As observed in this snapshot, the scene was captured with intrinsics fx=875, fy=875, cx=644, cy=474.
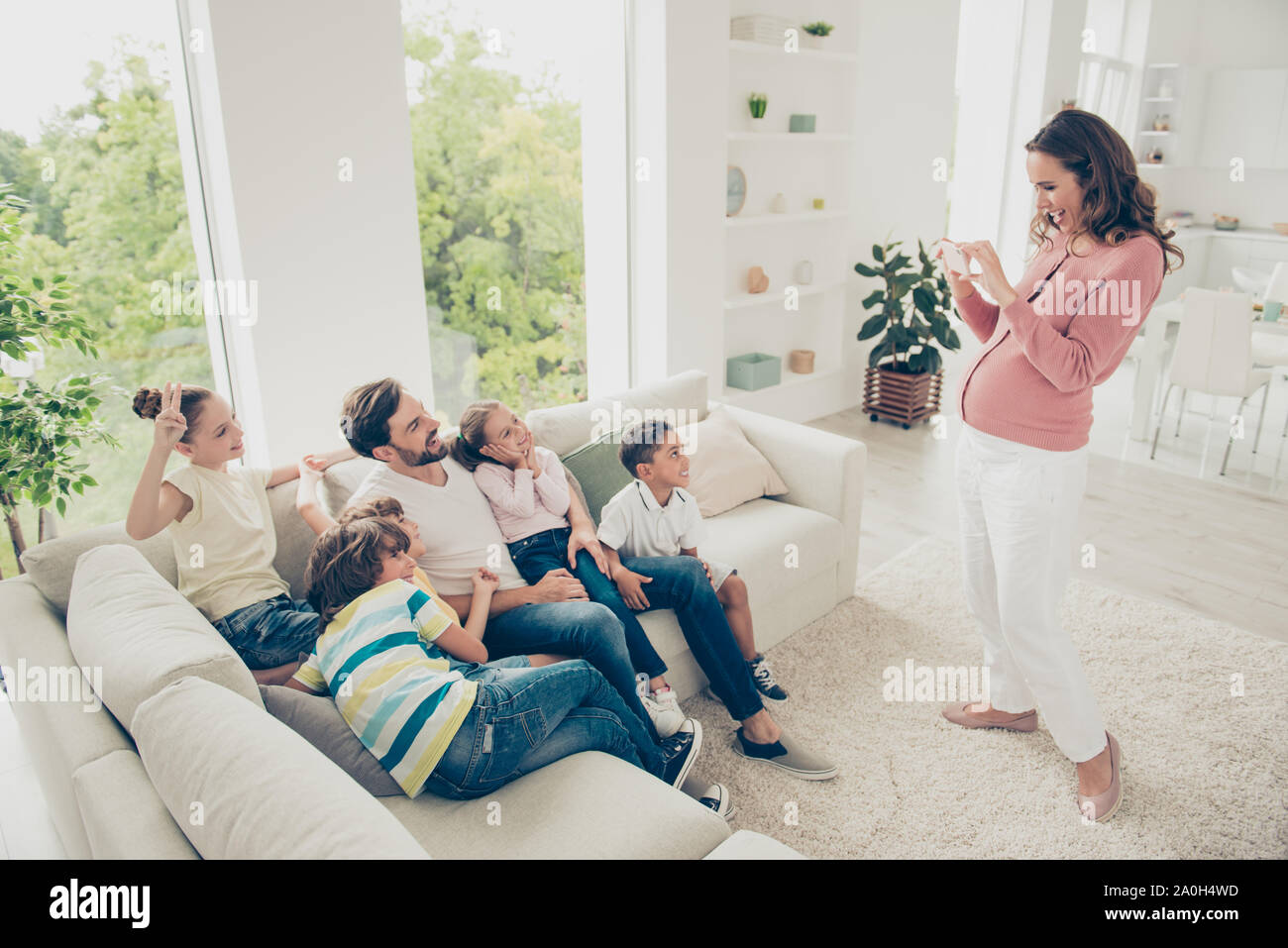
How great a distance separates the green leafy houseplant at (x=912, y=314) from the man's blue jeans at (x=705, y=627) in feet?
10.5

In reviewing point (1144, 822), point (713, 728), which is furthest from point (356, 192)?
point (1144, 822)

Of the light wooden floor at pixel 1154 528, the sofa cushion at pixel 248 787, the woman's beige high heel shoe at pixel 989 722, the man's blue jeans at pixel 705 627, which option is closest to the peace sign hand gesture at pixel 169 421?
the sofa cushion at pixel 248 787

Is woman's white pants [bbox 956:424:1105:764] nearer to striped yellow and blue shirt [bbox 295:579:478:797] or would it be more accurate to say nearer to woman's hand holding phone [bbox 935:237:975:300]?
woman's hand holding phone [bbox 935:237:975:300]

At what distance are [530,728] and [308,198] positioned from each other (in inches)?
77.5

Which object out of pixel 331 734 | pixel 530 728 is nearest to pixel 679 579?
pixel 530 728

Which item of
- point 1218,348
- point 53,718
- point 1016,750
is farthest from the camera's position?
point 1218,348

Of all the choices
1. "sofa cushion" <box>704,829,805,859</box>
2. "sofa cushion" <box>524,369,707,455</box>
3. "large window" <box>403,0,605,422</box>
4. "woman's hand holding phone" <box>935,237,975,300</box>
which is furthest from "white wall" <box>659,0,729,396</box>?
"sofa cushion" <box>704,829,805,859</box>

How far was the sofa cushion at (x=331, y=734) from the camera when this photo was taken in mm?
1601

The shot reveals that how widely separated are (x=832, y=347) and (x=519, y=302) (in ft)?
7.38

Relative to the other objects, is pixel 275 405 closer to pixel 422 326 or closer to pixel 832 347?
pixel 422 326

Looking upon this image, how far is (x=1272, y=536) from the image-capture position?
145 inches

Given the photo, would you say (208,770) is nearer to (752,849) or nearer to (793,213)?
(752,849)

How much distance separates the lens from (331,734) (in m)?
1.62

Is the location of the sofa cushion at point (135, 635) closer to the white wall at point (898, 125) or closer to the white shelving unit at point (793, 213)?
the white shelving unit at point (793, 213)
